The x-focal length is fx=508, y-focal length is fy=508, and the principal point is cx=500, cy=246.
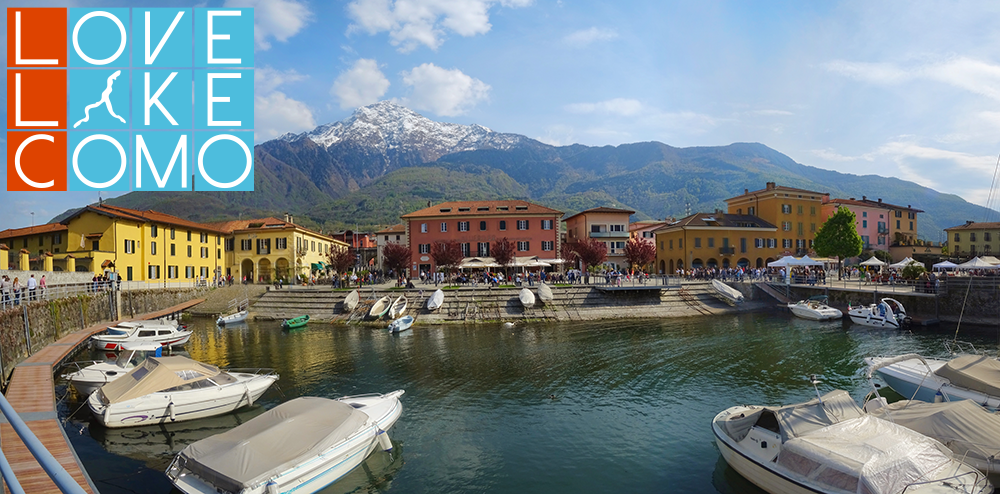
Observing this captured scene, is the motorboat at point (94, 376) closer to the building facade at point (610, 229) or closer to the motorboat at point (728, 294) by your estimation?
the motorboat at point (728, 294)

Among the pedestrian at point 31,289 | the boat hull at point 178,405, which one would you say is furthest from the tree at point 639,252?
the pedestrian at point 31,289

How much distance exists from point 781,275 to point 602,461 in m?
44.3

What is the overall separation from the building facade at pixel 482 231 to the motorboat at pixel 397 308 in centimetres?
1781

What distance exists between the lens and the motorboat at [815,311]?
38562 millimetres

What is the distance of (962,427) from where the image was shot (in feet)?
37.7

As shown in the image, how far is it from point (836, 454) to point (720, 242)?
56.5 m

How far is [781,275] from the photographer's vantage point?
5031 centimetres

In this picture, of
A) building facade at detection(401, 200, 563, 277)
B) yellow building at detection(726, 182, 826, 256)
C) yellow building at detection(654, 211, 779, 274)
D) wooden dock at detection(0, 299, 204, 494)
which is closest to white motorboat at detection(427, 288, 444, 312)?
building facade at detection(401, 200, 563, 277)

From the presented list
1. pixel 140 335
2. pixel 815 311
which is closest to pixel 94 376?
pixel 140 335

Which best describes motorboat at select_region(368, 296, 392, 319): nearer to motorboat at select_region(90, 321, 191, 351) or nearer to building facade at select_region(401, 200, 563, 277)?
motorboat at select_region(90, 321, 191, 351)

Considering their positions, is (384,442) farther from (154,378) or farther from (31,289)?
(31,289)

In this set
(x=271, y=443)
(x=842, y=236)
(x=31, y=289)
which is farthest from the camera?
(x=842, y=236)

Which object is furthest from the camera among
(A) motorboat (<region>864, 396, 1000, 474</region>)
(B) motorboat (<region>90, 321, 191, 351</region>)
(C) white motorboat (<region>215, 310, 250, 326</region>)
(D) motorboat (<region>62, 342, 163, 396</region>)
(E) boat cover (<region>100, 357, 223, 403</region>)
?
(C) white motorboat (<region>215, 310, 250, 326</region>)

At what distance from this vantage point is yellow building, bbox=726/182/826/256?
2643 inches
